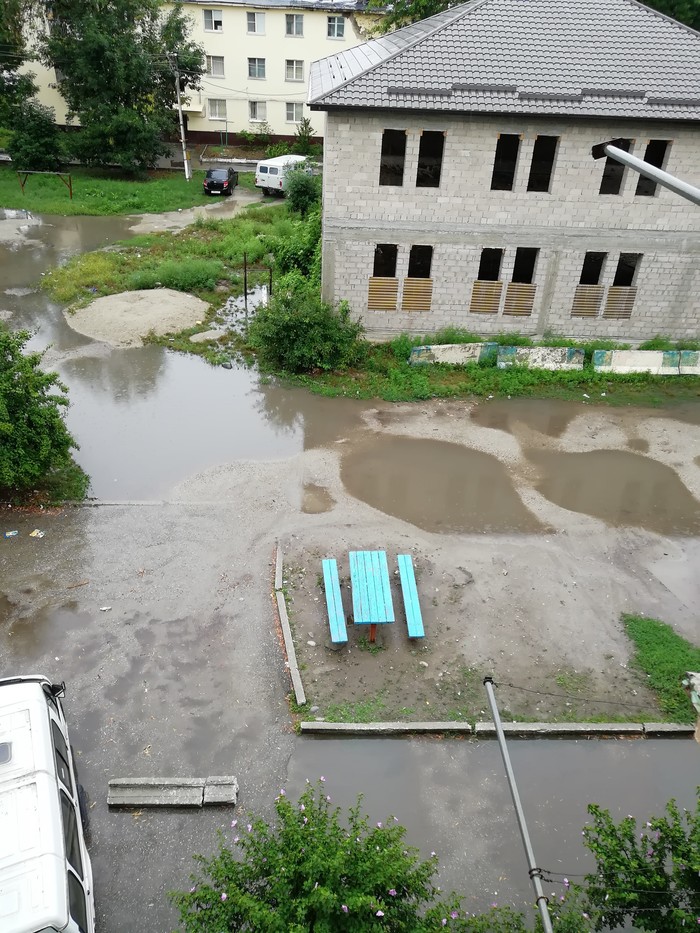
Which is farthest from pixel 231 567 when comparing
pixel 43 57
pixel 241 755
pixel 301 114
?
pixel 301 114

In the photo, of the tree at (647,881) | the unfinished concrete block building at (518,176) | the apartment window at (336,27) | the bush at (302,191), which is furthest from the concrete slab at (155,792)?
the apartment window at (336,27)

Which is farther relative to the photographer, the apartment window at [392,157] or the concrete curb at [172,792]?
the apartment window at [392,157]

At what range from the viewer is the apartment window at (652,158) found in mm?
17297

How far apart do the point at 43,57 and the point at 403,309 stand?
29494mm

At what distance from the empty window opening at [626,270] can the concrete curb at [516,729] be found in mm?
13482

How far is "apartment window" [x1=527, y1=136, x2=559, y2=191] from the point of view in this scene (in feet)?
56.2

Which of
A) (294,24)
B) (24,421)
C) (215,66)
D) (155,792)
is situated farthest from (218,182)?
(155,792)

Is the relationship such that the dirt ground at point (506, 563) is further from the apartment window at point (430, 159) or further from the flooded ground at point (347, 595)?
the apartment window at point (430, 159)

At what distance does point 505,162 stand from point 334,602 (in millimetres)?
12987

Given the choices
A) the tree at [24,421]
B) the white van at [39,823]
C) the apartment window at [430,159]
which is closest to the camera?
the white van at [39,823]

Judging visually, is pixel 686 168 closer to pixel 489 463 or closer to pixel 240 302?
pixel 489 463

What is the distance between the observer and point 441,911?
473 cm

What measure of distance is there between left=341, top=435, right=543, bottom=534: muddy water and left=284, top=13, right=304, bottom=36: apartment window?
35.9 metres

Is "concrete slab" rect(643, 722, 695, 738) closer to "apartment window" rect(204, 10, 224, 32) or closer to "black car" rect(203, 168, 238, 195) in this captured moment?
"black car" rect(203, 168, 238, 195)
